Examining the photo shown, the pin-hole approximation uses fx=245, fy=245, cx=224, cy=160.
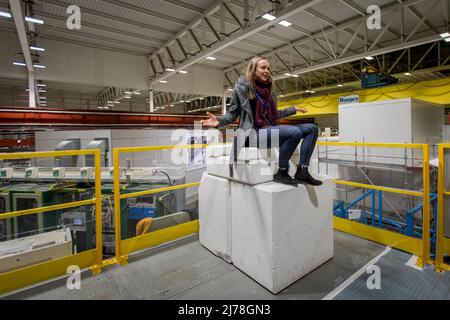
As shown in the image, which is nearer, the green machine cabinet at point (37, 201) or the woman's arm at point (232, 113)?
the woman's arm at point (232, 113)

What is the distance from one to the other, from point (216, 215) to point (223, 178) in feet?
1.39

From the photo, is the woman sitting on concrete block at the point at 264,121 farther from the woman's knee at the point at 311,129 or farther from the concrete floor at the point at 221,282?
the concrete floor at the point at 221,282

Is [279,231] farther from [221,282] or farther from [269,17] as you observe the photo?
[269,17]

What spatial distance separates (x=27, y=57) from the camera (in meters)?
6.20

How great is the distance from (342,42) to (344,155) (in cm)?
556

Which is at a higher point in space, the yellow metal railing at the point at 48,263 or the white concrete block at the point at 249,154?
the white concrete block at the point at 249,154

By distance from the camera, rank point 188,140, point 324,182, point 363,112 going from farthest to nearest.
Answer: point 188,140 < point 363,112 < point 324,182

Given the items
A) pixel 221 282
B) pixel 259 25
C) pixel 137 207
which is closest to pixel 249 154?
pixel 221 282

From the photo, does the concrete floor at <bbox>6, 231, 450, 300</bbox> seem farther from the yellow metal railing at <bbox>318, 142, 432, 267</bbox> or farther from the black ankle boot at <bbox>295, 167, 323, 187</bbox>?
the black ankle boot at <bbox>295, 167, 323, 187</bbox>

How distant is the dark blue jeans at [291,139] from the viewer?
2092 mm

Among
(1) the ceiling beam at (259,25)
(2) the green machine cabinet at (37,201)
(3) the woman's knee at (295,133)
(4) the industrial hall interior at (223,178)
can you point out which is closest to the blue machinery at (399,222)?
(4) the industrial hall interior at (223,178)

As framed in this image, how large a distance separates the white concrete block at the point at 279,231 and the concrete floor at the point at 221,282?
12cm
